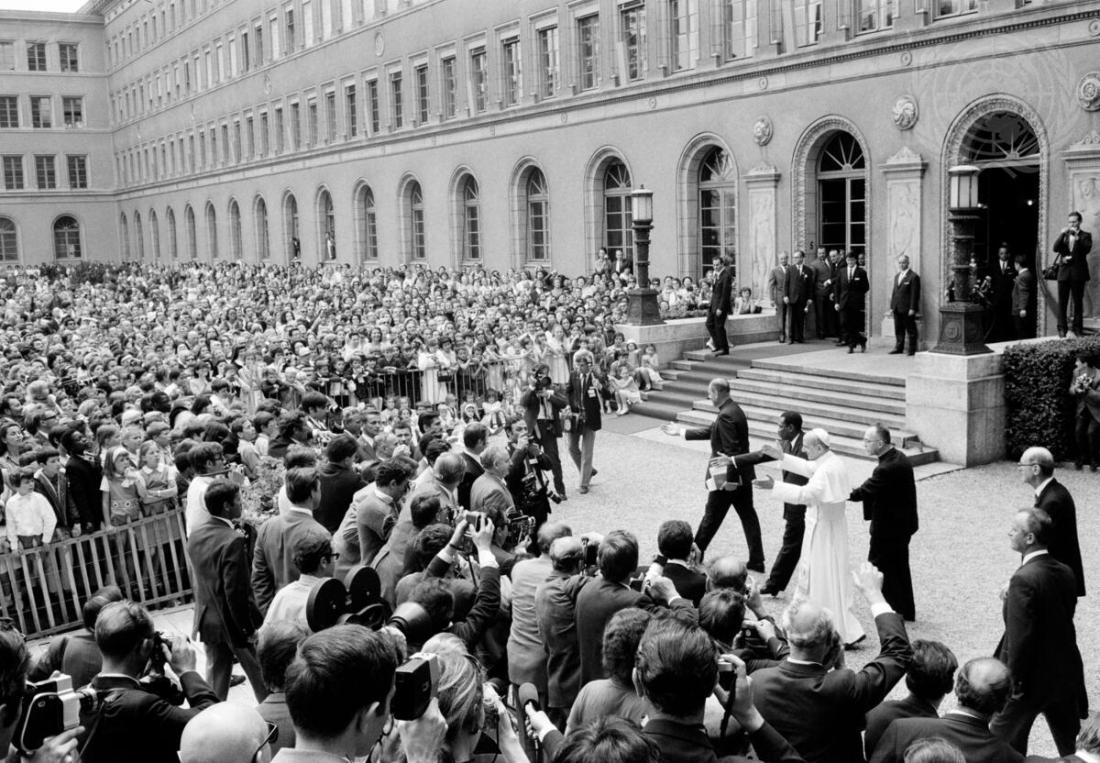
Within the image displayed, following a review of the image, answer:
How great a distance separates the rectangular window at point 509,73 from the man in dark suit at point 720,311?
15.2 metres

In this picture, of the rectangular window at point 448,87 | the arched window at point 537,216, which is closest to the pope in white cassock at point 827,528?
the arched window at point 537,216

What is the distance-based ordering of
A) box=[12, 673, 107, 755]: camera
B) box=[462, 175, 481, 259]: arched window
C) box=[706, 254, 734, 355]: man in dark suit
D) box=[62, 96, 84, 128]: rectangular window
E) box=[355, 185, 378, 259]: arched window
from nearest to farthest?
box=[12, 673, 107, 755]: camera < box=[706, 254, 734, 355]: man in dark suit < box=[462, 175, 481, 259]: arched window < box=[355, 185, 378, 259]: arched window < box=[62, 96, 84, 128]: rectangular window

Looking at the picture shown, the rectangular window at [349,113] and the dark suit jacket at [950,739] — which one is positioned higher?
the rectangular window at [349,113]

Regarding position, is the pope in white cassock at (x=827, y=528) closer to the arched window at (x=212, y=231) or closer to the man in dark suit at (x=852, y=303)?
the man in dark suit at (x=852, y=303)

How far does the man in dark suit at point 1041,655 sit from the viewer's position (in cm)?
604

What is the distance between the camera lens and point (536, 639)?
5965 mm

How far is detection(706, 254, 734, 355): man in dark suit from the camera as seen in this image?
20.3m

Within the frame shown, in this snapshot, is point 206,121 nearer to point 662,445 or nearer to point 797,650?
point 662,445

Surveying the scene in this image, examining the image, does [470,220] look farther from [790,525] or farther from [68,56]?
[68,56]

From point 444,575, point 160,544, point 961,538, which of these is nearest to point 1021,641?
point 444,575

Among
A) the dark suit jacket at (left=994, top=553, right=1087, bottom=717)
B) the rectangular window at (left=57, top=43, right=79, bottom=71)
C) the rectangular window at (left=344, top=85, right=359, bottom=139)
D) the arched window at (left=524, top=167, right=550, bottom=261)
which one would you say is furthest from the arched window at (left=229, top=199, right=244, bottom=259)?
the dark suit jacket at (left=994, top=553, right=1087, bottom=717)

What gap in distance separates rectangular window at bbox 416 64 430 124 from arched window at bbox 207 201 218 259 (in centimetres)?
2370

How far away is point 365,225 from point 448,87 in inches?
338

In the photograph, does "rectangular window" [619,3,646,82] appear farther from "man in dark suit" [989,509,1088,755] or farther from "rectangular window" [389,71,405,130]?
"man in dark suit" [989,509,1088,755]
